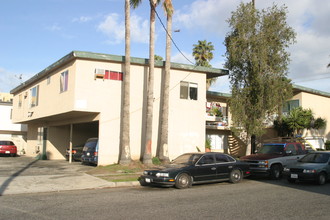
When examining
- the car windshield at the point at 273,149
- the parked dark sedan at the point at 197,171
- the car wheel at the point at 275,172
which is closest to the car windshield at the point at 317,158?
the car wheel at the point at 275,172

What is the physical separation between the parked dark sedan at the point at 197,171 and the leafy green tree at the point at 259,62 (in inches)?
301

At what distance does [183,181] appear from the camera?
1232cm

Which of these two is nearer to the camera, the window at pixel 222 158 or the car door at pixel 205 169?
the car door at pixel 205 169

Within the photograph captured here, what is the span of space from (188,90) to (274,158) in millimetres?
8283

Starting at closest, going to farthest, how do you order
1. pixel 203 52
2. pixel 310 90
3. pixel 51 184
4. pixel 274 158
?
pixel 51 184 < pixel 274 158 < pixel 310 90 < pixel 203 52

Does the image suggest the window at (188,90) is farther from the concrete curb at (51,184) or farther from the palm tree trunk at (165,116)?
the concrete curb at (51,184)

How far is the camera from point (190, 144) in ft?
71.6

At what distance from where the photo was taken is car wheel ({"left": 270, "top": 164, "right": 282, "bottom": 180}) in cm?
1524

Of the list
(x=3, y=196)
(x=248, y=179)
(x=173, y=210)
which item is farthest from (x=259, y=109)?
(x=3, y=196)

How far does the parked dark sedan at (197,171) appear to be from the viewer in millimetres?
12172

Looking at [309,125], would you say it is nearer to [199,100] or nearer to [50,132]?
[199,100]

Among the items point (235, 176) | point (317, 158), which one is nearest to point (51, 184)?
point (235, 176)

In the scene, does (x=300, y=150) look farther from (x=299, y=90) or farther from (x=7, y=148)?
(x=7, y=148)

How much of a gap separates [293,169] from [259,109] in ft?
26.4
